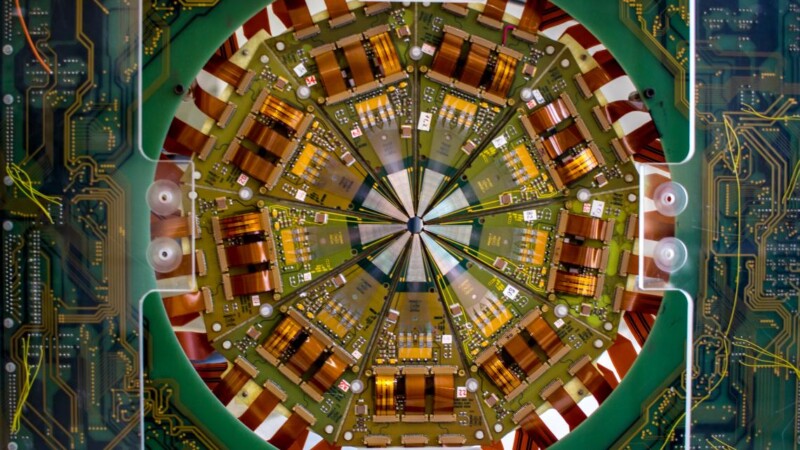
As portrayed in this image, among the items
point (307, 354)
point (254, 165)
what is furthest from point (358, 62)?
point (307, 354)

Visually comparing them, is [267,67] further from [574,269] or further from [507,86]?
[574,269]

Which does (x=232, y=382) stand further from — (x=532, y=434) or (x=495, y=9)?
(x=495, y=9)

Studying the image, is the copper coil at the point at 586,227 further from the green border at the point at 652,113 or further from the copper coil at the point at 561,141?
the green border at the point at 652,113

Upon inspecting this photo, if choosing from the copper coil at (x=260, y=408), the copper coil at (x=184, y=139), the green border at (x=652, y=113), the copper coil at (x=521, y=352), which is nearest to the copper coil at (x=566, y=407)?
the green border at (x=652, y=113)

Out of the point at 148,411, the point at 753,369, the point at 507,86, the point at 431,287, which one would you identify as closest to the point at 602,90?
the point at 507,86

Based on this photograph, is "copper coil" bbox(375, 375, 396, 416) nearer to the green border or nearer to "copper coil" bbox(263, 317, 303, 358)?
"copper coil" bbox(263, 317, 303, 358)

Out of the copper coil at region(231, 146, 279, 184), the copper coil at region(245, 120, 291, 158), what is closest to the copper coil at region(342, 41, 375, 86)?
the copper coil at region(245, 120, 291, 158)
